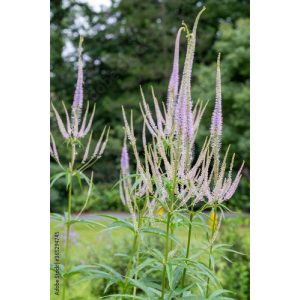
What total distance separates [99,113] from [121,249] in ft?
5.10

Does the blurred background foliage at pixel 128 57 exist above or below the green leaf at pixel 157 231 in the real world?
above

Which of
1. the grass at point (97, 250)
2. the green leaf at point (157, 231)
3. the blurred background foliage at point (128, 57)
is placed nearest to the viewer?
the green leaf at point (157, 231)

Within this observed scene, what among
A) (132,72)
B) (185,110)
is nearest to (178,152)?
(185,110)

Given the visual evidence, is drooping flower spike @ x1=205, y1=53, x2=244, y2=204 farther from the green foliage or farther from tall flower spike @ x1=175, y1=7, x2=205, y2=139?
the green foliage

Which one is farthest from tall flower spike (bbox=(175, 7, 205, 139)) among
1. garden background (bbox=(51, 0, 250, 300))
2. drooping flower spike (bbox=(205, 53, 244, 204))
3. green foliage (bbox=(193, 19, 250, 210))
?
green foliage (bbox=(193, 19, 250, 210))

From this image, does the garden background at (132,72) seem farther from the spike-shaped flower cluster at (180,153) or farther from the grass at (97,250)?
the spike-shaped flower cluster at (180,153)

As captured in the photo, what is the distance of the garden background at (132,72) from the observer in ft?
15.9

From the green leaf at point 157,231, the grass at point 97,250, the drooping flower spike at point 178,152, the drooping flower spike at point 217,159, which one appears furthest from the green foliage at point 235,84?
the green leaf at point 157,231

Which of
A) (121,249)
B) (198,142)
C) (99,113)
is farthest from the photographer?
(121,249)

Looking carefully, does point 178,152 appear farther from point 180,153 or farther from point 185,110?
point 185,110

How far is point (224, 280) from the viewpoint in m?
6.12

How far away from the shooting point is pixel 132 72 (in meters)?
5.49

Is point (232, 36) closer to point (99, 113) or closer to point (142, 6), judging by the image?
point (142, 6)
